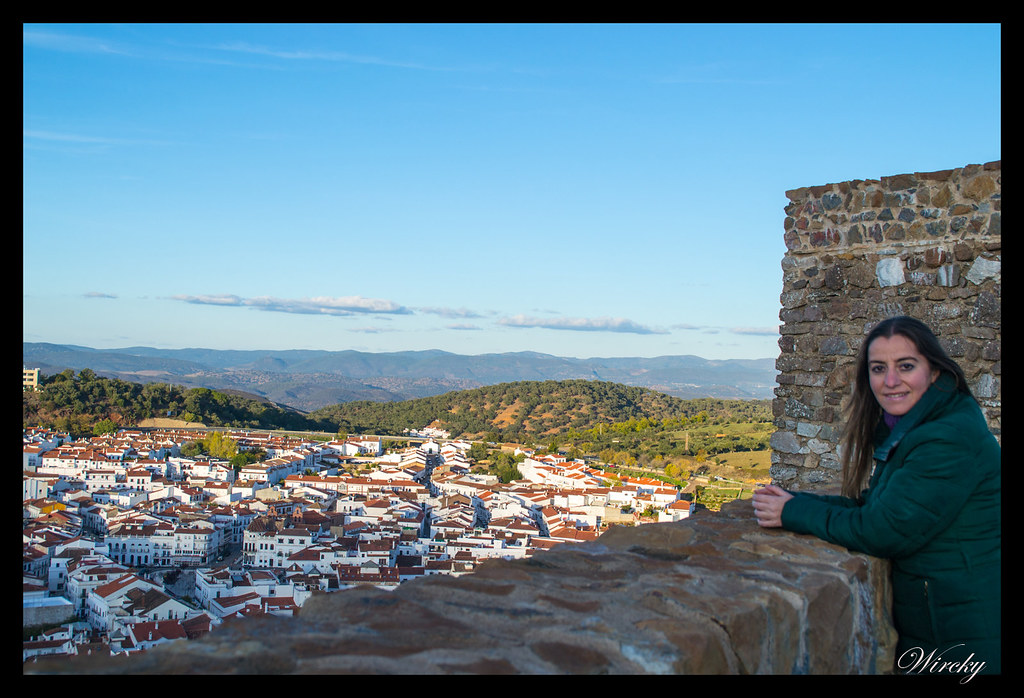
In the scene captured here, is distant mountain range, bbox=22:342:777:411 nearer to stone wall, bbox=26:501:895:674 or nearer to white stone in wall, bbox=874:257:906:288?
white stone in wall, bbox=874:257:906:288

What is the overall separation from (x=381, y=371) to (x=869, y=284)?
97.7 metres

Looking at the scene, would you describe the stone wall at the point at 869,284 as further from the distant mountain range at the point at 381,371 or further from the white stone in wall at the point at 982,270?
the distant mountain range at the point at 381,371

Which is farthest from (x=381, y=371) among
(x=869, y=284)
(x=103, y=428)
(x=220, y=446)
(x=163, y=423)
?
(x=869, y=284)

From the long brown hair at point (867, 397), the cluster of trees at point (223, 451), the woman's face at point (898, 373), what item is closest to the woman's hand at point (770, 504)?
the long brown hair at point (867, 397)

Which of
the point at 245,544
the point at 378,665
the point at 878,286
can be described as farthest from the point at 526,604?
the point at 245,544

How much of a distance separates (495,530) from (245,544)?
801cm

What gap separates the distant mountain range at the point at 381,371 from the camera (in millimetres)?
70250

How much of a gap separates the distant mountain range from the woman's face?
59222 millimetres

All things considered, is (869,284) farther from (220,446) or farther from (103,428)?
(103,428)

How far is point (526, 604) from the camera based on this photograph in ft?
4.95
